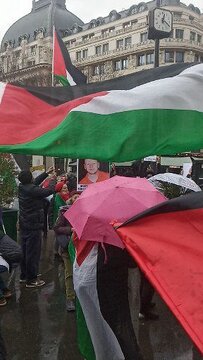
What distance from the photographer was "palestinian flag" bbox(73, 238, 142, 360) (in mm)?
3135

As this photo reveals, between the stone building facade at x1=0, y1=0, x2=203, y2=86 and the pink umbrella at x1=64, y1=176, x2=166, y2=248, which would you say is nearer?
the pink umbrella at x1=64, y1=176, x2=166, y2=248

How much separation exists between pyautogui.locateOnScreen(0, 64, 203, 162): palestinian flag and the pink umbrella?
58cm

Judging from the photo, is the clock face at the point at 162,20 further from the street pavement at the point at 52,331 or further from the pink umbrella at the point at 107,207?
the pink umbrella at the point at 107,207

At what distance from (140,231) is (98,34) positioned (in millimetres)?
63204

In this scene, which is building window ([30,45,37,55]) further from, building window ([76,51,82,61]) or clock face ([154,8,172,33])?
clock face ([154,8,172,33])

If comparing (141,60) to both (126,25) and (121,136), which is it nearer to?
(126,25)

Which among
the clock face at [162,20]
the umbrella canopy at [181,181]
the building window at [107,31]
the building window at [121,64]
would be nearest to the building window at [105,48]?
the building window at [107,31]

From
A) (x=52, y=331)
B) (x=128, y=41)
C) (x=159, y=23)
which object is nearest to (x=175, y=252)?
(x=52, y=331)

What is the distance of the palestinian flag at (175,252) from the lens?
77.9 inches

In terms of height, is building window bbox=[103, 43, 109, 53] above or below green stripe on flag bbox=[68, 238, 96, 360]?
above

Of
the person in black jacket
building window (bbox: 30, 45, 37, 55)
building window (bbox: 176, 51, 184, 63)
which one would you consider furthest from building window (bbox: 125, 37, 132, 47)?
the person in black jacket

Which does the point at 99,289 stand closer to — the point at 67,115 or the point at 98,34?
the point at 67,115

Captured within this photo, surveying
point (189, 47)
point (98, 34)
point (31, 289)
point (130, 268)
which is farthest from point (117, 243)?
point (98, 34)

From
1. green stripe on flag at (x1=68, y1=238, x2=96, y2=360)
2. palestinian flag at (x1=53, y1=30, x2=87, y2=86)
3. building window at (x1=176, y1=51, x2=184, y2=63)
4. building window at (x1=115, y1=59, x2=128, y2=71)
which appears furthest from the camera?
building window at (x1=115, y1=59, x2=128, y2=71)
